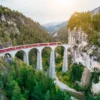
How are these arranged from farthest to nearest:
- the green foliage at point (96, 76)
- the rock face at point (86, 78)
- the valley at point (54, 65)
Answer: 1. the rock face at point (86, 78)
2. the green foliage at point (96, 76)
3. the valley at point (54, 65)

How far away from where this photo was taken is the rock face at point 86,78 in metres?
55.3

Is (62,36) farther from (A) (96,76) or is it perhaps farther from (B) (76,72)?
(A) (96,76)

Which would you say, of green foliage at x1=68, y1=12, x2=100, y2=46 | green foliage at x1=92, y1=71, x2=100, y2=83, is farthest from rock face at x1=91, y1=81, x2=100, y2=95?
green foliage at x1=68, y1=12, x2=100, y2=46

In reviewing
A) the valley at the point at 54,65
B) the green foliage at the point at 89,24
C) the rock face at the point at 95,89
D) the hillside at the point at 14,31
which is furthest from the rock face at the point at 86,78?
the hillside at the point at 14,31

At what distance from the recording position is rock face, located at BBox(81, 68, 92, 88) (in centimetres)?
5531

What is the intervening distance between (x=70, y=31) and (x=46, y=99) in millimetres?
31864

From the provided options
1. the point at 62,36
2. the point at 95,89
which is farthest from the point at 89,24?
the point at 62,36

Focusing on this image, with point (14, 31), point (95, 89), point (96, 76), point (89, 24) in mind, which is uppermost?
point (89, 24)

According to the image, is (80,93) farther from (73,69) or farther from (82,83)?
(73,69)

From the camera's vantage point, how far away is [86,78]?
5603 cm

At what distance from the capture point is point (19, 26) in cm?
8494

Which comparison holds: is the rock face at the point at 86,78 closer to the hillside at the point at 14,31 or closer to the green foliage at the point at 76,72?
the green foliage at the point at 76,72

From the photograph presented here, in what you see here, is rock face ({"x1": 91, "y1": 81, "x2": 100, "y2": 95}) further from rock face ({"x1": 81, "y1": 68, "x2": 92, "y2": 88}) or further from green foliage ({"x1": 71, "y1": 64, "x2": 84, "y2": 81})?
green foliage ({"x1": 71, "y1": 64, "x2": 84, "y2": 81})

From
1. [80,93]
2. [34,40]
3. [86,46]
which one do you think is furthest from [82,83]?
[34,40]
